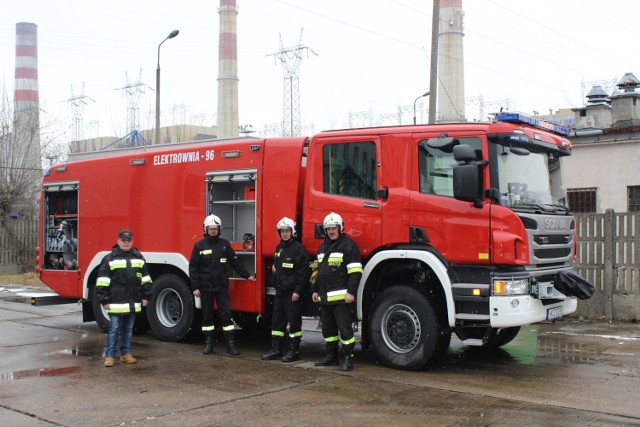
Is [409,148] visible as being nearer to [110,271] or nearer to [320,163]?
Answer: [320,163]

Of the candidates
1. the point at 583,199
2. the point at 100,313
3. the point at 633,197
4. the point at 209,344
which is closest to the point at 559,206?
the point at 209,344

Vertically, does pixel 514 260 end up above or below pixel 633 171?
below

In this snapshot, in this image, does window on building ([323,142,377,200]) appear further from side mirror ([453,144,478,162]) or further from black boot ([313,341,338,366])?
black boot ([313,341,338,366])

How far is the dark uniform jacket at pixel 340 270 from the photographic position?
8.14m

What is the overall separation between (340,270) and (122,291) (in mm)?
2830

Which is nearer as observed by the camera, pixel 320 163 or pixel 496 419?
pixel 496 419

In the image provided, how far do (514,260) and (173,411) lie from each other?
3.86 metres

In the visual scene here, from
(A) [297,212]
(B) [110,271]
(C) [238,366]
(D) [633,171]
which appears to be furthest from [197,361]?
(D) [633,171]

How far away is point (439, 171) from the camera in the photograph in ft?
26.5

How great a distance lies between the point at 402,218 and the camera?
816 cm

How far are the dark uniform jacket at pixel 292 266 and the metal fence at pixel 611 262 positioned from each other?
5.69m

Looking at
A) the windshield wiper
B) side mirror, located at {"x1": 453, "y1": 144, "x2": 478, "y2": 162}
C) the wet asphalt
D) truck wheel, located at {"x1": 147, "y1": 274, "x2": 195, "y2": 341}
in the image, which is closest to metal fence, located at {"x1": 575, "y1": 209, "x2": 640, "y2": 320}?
the wet asphalt

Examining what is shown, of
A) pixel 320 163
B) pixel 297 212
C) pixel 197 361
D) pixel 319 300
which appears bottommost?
pixel 197 361

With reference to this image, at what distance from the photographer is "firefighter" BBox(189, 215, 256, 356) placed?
926 centimetres
